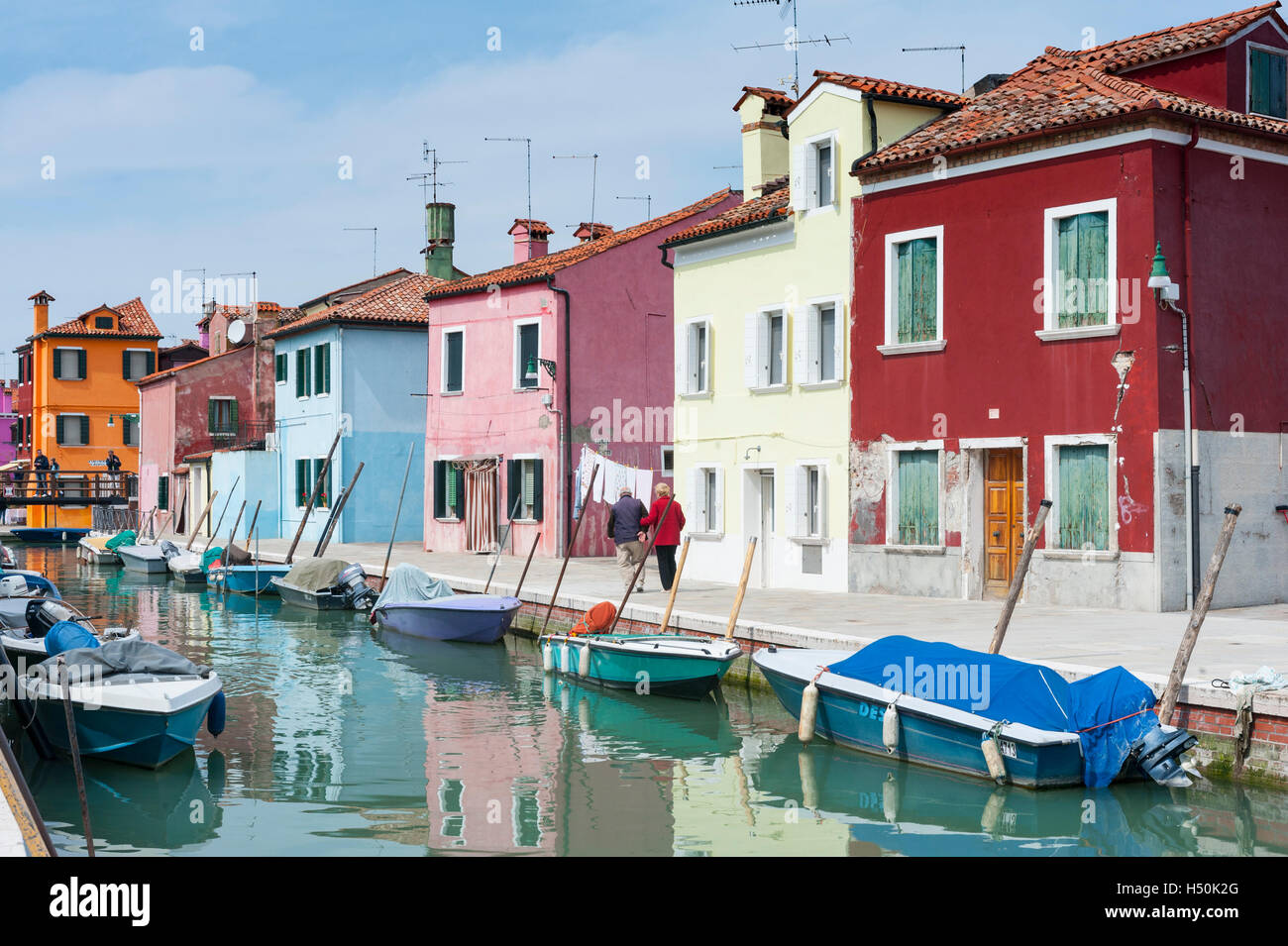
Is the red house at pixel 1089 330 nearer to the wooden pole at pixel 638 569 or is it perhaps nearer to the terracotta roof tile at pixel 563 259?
the wooden pole at pixel 638 569

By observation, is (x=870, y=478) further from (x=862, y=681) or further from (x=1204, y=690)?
(x=1204, y=690)

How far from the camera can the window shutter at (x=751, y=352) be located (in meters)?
22.4

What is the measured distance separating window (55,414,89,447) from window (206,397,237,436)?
1647 centimetres

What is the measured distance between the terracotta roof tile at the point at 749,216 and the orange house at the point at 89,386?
4046 cm

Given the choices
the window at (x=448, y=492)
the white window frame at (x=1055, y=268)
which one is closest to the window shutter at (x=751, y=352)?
the white window frame at (x=1055, y=268)

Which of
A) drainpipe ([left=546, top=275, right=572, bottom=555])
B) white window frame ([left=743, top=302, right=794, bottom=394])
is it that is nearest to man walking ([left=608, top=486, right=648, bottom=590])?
white window frame ([left=743, top=302, right=794, bottom=394])

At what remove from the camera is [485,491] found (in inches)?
1236

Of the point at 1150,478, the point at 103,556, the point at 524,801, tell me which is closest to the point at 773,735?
the point at 524,801

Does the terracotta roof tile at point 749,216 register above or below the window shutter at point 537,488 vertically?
above

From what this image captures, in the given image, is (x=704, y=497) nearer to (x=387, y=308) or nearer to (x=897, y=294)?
(x=897, y=294)

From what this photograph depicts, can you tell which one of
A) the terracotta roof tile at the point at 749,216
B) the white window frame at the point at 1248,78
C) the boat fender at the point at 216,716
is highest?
the white window frame at the point at 1248,78

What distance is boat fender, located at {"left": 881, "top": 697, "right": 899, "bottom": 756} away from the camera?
11539mm

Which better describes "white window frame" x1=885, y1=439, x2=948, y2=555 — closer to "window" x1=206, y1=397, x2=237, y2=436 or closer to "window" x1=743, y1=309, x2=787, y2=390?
"window" x1=743, y1=309, x2=787, y2=390

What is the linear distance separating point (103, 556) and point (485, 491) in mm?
13071
